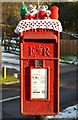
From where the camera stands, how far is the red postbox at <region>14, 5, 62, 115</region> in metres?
3.12

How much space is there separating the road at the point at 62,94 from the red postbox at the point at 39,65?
231 centimetres

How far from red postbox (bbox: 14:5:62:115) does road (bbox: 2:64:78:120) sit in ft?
7.57

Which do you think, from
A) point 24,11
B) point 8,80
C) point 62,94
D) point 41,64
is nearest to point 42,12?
point 24,11

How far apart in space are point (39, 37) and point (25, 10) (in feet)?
1.03

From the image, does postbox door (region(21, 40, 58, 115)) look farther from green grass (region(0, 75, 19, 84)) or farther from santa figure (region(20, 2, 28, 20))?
green grass (region(0, 75, 19, 84))

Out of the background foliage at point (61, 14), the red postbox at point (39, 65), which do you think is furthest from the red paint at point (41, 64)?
the background foliage at point (61, 14)

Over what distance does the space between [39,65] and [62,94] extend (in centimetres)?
491

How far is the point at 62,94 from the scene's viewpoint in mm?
8016

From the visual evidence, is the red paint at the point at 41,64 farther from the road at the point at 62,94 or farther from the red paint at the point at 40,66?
the road at the point at 62,94

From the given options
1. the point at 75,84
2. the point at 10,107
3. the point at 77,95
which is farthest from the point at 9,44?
the point at 10,107

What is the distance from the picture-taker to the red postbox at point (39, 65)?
312 centimetres

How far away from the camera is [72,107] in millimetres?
6312

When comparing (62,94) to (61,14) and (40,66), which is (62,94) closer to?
(40,66)

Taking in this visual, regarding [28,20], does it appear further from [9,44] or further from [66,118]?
[9,44]
